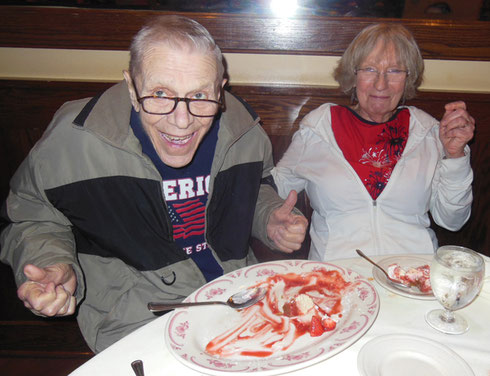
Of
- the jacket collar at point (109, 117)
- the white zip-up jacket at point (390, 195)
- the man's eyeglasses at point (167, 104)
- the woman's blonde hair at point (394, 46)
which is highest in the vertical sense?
the woman's blonde hair at point (394, 46)

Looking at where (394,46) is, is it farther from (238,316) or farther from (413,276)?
(238,316)

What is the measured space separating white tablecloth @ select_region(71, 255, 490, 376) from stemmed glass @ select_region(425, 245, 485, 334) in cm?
2

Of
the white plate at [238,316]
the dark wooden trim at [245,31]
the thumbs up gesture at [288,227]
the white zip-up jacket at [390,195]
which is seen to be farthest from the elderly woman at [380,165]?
the white plate at [238,316]

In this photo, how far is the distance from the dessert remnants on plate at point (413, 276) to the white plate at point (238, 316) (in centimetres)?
12

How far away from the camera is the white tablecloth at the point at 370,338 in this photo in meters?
0.85

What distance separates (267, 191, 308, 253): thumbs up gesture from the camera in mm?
1438

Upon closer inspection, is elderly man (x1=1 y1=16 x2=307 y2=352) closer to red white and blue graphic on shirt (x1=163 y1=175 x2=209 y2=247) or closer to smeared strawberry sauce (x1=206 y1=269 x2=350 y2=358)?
red white and blue graphic on shirt (x1=163 y1=175 x2=209 y2=247)

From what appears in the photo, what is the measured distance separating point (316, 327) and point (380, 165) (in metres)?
1.19

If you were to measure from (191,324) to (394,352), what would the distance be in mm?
491

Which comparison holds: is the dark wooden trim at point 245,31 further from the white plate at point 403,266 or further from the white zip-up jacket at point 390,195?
the white plate at point 403,266

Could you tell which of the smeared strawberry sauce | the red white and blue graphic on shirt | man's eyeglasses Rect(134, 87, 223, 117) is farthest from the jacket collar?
the smeared strawberry sauce

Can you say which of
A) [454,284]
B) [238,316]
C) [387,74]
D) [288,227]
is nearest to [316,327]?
[238,316]

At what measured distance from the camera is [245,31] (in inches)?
88.4

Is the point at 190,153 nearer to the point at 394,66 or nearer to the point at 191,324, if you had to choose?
the point at 191,324
